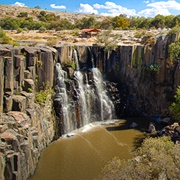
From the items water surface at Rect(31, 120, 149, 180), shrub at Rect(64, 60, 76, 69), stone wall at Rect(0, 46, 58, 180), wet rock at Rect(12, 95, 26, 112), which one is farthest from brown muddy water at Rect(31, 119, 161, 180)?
shrub at Rect(64, 60, 76, 69)

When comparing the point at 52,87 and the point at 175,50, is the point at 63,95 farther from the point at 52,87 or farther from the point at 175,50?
the point at 175,50

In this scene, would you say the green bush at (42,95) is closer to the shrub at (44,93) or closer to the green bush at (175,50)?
the shrub at (44,93)

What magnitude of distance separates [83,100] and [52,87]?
13.0 feet

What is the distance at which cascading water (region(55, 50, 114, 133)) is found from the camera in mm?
25359

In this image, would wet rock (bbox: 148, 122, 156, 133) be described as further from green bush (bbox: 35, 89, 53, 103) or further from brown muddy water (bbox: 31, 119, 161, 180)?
green bush (bbox: 35, 89, 53, 103)

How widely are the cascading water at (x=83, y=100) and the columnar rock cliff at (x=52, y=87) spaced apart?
1.23ft

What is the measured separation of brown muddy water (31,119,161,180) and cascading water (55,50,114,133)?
40.6 inches

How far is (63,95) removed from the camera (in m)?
25.4

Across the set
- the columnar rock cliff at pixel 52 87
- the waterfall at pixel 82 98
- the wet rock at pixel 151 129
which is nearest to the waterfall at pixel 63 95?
the columnar rock cliff at pixel 52 87

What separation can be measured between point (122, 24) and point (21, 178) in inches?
1871

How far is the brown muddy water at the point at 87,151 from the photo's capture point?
1808 centimetres

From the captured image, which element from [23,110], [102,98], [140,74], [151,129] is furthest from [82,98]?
[23,110]

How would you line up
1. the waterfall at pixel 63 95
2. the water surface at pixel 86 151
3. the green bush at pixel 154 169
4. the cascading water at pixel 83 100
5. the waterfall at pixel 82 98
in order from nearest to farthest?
the green bush at pixel 154 169, the water surface at pixel 86 151, the waterfall at pixel 63 95, the cascading water at pixel 83 100, the waterfall at pixel 82 98

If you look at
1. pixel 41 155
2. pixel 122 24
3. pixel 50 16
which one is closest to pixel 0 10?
pixel 50 16
